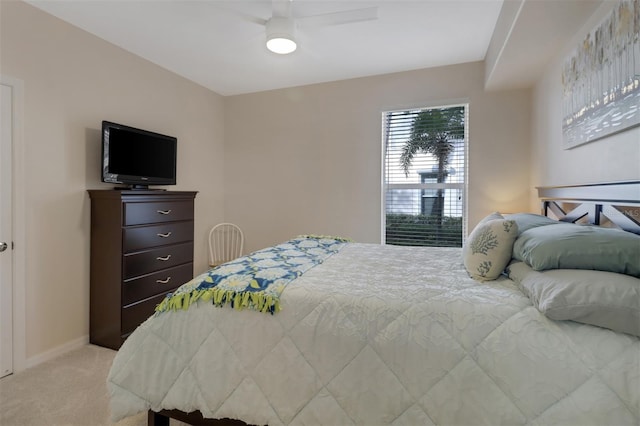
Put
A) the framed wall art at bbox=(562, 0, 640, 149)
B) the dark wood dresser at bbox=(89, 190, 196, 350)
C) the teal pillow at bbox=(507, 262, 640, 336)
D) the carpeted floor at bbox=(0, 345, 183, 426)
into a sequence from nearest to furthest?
the teal pillow at bbox=(507, 262, 640, 336), the framed wall art at bbox=(562, 0, 640, 149), the carpeted floor at bbox=(0, 345, 183, 426), the dark wood dresser at bbox=(89, 190, 196, 350)

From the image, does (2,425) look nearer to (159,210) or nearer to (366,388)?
(159,210)

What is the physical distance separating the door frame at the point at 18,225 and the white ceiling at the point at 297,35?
79 cm

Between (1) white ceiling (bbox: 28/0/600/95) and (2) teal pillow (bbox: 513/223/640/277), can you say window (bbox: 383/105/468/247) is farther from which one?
(2) teal pillow (bbox: 513/223/640/277)

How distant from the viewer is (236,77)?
145 inches

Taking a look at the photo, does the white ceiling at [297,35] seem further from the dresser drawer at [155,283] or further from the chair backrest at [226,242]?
the dresser drawer at [155,283]

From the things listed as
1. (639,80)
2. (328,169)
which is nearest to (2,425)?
(328,169)

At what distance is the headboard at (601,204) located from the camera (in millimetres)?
1379

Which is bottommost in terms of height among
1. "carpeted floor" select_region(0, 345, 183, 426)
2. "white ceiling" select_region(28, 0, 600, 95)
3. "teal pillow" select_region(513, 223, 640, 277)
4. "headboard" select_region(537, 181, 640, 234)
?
"carpeted floor" select_region(0, 345, 183, 426)

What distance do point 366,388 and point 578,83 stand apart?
2294 mm

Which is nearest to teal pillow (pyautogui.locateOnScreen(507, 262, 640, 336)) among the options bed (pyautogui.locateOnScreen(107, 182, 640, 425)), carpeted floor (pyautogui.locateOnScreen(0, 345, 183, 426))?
bed (pyautogui.locateOnScreen(107, 182, 640, 425))

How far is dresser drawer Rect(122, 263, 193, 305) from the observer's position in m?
2.59

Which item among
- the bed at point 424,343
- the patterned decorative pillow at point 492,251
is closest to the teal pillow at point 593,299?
the bed at point 424,343

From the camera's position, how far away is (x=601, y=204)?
1638 mm

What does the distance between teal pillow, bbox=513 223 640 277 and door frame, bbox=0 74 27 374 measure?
3.18 m
